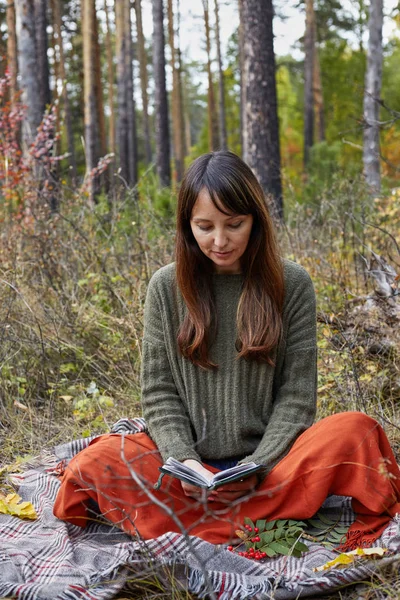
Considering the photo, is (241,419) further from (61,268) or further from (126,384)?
(61,268)

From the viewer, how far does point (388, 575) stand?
221 cm

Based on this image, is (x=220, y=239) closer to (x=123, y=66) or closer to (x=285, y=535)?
(x=285, y=535)

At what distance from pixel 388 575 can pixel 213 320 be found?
1055mm

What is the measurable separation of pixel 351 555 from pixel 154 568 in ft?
1.90

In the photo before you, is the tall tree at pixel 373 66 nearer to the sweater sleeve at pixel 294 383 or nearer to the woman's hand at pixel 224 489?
the sweater sleeve at pixel 294 383

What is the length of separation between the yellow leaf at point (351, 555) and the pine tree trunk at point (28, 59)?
22.7 ft

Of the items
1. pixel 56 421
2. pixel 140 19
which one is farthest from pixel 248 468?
pixel 140 19

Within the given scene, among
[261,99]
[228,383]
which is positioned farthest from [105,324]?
[261,99]

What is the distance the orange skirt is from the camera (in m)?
2.50

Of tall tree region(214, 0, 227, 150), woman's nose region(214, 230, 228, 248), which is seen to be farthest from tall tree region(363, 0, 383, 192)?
tall tree region(214, 0, 227, 150)

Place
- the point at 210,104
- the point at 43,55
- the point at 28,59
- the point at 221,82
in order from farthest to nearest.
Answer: the point at 210,104, the point at 221,82, the point at 43,55, the point at 28,59

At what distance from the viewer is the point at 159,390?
2.84 m

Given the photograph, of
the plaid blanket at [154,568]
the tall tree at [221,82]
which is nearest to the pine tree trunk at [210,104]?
the tall tree at [221,82]

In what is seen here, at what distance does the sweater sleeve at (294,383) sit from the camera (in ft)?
8.73
